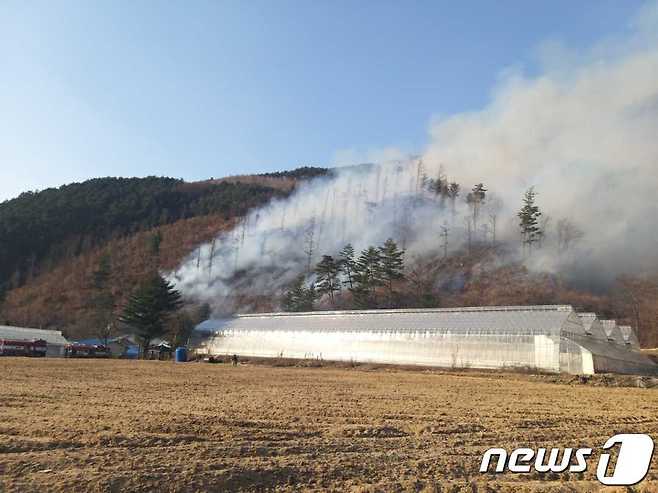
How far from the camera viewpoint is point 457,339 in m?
49.1

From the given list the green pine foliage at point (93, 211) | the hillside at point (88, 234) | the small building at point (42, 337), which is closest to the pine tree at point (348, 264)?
the small building at point (42, 337)

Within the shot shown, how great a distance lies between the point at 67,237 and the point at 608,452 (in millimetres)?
143617

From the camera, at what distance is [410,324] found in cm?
5406

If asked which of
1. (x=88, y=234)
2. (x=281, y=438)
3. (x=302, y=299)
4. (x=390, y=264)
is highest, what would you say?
(x=88, y=234)

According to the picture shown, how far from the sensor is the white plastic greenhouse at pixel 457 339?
42250mm

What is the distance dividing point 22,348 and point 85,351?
6.74 m

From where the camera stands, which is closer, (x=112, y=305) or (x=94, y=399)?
(x=94, y=399)

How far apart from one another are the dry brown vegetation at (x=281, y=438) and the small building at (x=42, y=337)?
50431mm

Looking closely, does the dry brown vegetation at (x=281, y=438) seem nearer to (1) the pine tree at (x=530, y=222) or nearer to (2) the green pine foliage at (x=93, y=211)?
(1) the pine tree at (x=530, y=222)

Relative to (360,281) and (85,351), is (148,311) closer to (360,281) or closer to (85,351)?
(85,351)

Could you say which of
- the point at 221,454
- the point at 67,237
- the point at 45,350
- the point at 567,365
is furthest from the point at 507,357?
the point at 67,237

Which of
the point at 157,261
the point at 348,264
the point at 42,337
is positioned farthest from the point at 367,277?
the point at 157,261

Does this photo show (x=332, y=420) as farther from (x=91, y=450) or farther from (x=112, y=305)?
(x=112, y=305)

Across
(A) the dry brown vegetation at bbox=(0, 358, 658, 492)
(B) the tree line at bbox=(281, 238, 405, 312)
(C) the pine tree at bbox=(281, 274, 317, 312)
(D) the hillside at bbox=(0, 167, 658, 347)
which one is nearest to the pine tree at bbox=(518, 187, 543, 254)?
(D) the hillside at bbox=(0, 167, 658, 347)
